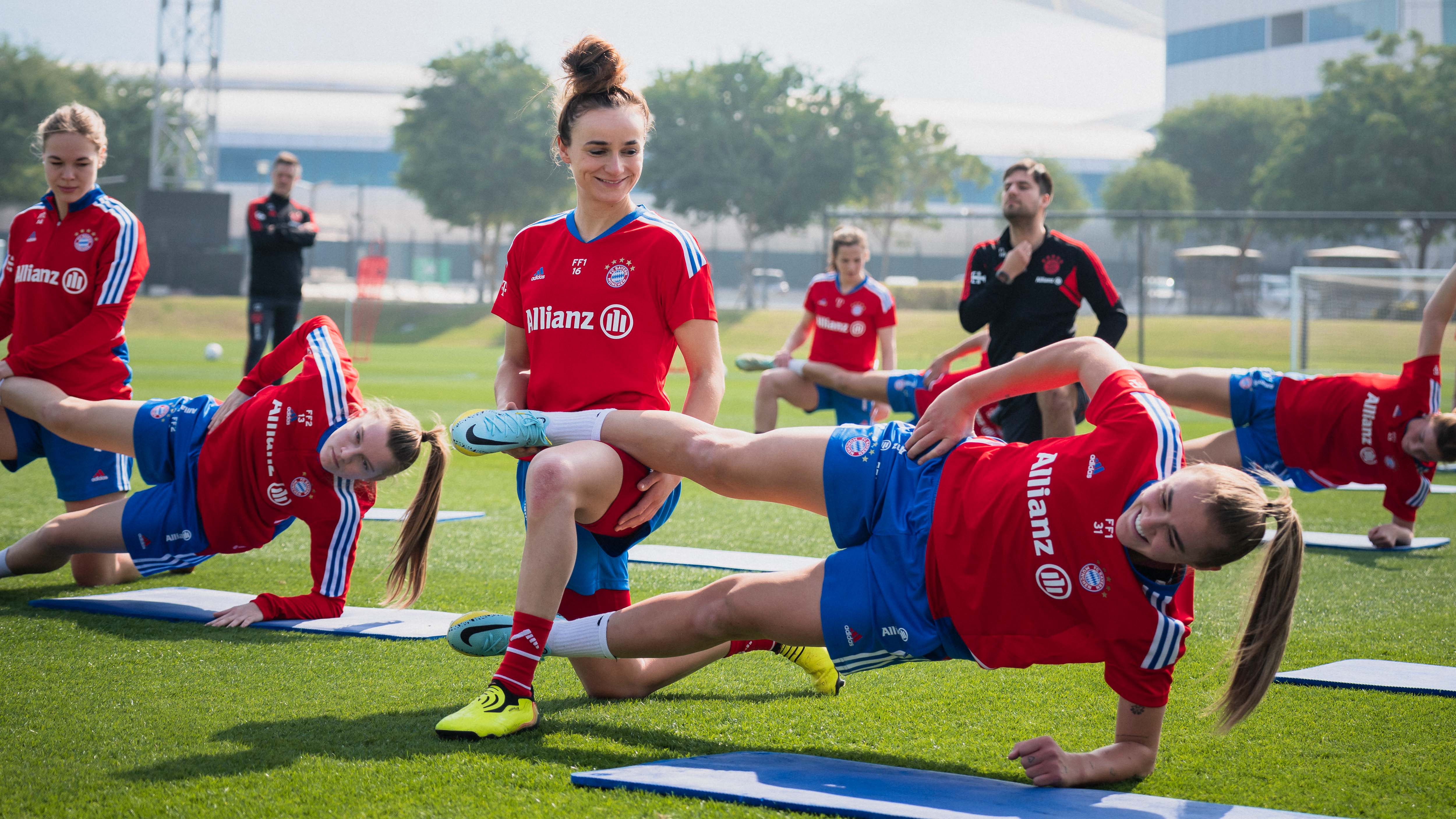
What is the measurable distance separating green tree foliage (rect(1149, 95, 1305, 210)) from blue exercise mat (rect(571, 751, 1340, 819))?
49.0m

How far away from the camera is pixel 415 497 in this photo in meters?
4.23

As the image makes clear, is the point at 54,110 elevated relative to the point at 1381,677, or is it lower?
elevated

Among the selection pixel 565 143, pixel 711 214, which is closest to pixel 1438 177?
pixel 711 214

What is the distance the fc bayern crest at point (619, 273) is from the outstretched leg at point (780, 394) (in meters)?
5.38

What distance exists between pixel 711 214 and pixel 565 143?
115 ft

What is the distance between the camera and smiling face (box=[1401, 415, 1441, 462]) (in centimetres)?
566

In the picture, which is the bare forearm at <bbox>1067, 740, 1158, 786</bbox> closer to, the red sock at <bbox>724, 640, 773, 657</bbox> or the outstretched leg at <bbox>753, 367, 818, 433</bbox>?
the red sock at <bbox>724, 640, 773, 657</bbox>

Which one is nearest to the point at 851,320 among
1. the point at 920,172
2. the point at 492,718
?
the point at 492,718

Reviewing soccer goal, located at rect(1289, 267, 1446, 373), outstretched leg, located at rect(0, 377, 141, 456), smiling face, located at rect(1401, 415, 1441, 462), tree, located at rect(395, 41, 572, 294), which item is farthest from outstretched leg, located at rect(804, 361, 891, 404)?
tree, located at rect(395, 41, 572, 294)

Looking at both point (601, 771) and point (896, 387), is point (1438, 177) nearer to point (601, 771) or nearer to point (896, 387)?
point (896, 387)

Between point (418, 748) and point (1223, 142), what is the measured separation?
2053 inches

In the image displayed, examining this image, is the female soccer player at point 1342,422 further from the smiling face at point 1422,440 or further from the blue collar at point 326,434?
the blue collar at point 326,434

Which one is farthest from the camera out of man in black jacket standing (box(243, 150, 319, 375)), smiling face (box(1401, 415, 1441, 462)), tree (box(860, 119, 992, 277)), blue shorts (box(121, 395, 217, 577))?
tree (box(860, 119, 992, 277))

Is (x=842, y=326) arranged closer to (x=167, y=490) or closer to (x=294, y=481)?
(x=294, y=481)
